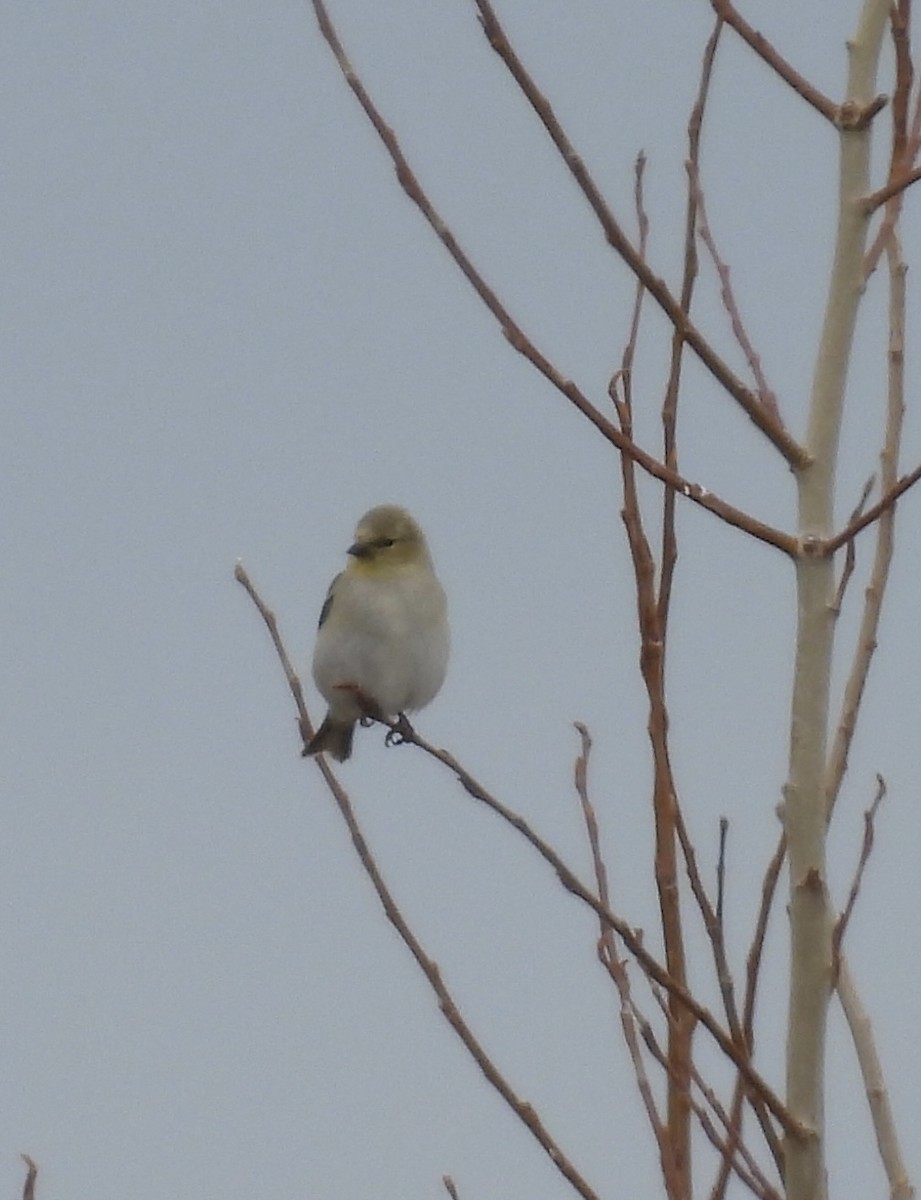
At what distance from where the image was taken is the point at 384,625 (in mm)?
5848

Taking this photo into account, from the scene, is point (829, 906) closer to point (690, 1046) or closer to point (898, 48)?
point (690, 1046)

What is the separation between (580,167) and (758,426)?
0.33 meters

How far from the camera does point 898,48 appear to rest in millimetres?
1999

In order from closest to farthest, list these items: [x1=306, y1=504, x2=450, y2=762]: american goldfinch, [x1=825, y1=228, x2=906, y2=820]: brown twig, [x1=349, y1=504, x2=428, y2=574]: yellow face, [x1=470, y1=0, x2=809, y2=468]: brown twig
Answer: [x1=470, y1=0, x2=809, y2=468]: brown twig
[x1=825, y1=228, x2=906, y2=820]: brown twig
[x1=306, y1=504, x2=450, y2=762]: american goldfinch
[x1=349, y1=504, x2=428, y2=574]: yellow face

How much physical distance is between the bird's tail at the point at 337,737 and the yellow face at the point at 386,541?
1.84 feet

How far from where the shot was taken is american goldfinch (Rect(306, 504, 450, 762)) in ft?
19.2

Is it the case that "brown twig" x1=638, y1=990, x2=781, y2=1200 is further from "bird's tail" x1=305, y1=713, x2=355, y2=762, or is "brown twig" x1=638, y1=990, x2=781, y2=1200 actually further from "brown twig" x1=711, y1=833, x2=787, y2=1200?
"bird's tail" x1=305, y1=713, x2=355, y2=762

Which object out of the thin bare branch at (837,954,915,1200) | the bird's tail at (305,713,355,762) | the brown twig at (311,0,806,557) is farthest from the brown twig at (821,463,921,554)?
the bird's tail at (305,713,355,762)

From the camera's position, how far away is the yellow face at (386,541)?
6.07m

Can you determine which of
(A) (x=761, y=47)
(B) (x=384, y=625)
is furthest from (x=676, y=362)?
(B) (x=384, y=625)

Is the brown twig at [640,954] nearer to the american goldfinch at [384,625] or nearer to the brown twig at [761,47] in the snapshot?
the brown twig at [761,47]

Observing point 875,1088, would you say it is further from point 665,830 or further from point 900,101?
point 900,101

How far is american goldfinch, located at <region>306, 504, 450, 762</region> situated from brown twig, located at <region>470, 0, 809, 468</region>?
160 inches

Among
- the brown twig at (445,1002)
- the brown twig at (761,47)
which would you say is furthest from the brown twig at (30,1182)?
the brown twig at (761,47)
